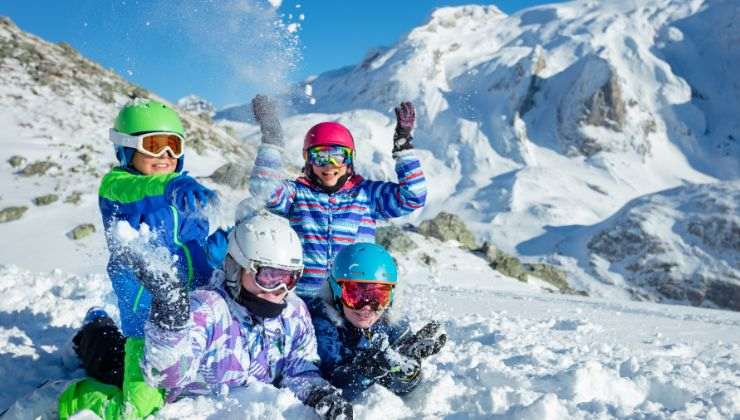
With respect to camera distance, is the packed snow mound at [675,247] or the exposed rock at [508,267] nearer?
the exposed rock at [508,267]

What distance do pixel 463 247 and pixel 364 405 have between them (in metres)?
15.3

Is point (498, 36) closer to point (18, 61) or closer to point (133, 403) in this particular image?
point (18, 61)

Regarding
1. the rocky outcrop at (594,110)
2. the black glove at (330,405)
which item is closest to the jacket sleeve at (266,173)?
the black glove at (330,405)

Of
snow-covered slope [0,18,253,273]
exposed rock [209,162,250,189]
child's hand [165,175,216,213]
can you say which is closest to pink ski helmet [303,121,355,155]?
child's hand [165,175,216,213]

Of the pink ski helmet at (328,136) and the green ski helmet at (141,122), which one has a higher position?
the green ski helmet at (141,122)

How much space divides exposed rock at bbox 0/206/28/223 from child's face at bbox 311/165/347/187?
10.9m

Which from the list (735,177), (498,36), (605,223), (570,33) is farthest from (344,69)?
(605,223)

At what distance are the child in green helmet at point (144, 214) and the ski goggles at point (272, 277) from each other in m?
0.51

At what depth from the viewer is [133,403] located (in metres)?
2.96

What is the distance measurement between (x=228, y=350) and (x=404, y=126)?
214 cm

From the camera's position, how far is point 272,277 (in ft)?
10.5

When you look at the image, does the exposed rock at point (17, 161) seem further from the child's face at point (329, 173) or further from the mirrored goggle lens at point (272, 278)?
the mirrored goggle lens at point (272, 278)

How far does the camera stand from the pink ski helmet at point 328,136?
4355mm

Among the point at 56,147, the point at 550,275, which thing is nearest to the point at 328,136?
the point at 56,147
